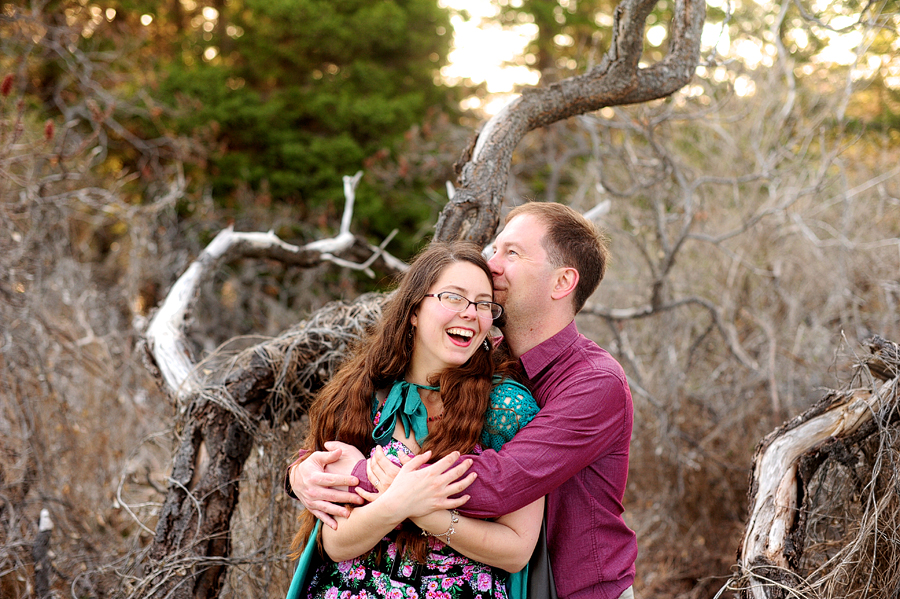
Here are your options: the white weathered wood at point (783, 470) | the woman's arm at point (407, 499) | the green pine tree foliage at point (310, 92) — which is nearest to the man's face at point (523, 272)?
the woman's arm at point (407, 499)

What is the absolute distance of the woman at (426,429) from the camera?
1.87 meters

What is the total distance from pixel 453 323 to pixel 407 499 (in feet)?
1.78

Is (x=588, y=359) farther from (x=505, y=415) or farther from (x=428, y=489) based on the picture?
(x=428, y=489)

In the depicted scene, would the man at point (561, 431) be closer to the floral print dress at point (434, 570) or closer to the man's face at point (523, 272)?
the man's face at point (523, 272)

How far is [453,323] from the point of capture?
6.81 ft

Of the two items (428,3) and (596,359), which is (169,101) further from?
(596,359)

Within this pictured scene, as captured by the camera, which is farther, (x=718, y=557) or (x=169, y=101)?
(x=169, y=101)

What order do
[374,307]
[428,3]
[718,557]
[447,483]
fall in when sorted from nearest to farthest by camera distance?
[447,483], [374,307], [718,557], [428,3]

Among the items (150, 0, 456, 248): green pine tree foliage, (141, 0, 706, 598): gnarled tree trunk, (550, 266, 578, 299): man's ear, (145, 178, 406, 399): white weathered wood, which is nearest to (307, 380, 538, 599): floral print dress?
(550, 266, 578, 299): man's ear

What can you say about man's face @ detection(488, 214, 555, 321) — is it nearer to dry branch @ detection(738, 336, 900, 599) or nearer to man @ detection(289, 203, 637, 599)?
man @ detection(289, 203, 637, 599)

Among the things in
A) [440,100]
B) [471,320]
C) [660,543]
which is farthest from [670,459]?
[440,100]

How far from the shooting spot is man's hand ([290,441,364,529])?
6.42ft

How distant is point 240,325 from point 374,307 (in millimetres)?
6172

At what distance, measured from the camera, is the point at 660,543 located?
4812 mm
